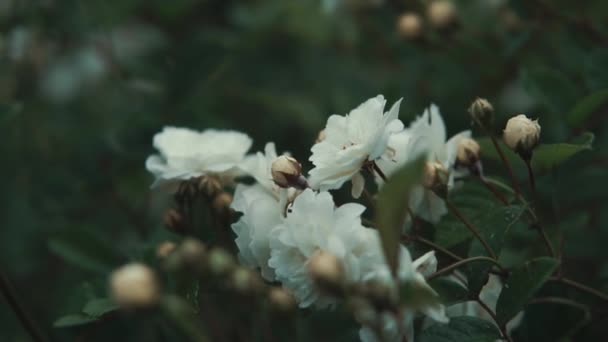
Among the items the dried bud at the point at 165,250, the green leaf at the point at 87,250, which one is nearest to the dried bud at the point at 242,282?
the dried bud at the point at 165,250

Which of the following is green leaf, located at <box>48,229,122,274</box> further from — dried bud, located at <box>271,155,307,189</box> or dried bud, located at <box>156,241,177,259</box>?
dried bud, located at <box>271,155,307,189</box>

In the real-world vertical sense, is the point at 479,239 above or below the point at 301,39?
below

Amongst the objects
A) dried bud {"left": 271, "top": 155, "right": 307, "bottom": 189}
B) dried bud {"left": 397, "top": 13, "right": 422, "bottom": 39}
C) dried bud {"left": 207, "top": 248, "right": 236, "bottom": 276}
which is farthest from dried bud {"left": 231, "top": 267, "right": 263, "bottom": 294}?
dried bud {"left": 397, "top": 13, "right": 422, "bottom": 39}

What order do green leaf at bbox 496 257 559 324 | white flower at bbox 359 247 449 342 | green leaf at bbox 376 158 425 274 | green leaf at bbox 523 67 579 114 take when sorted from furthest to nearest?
green leaf at bbox 523 67 579 114, green leaf at bbox 496 257 559 324, white flower at bbox 359 247 449 342, green leaf at bbox 376 158 425 274

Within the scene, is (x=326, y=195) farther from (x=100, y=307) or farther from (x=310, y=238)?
(x=100, y=307)

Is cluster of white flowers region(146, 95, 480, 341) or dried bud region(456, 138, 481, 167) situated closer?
cluster of white flowers region(146, 95, 480, 341)

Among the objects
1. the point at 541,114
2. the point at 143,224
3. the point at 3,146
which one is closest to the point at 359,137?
the point at 541,114

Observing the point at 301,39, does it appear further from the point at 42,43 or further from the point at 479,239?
the point at 479,239

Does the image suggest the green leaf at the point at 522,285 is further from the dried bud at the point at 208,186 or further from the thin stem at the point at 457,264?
the dried bud at the point at 208,186
